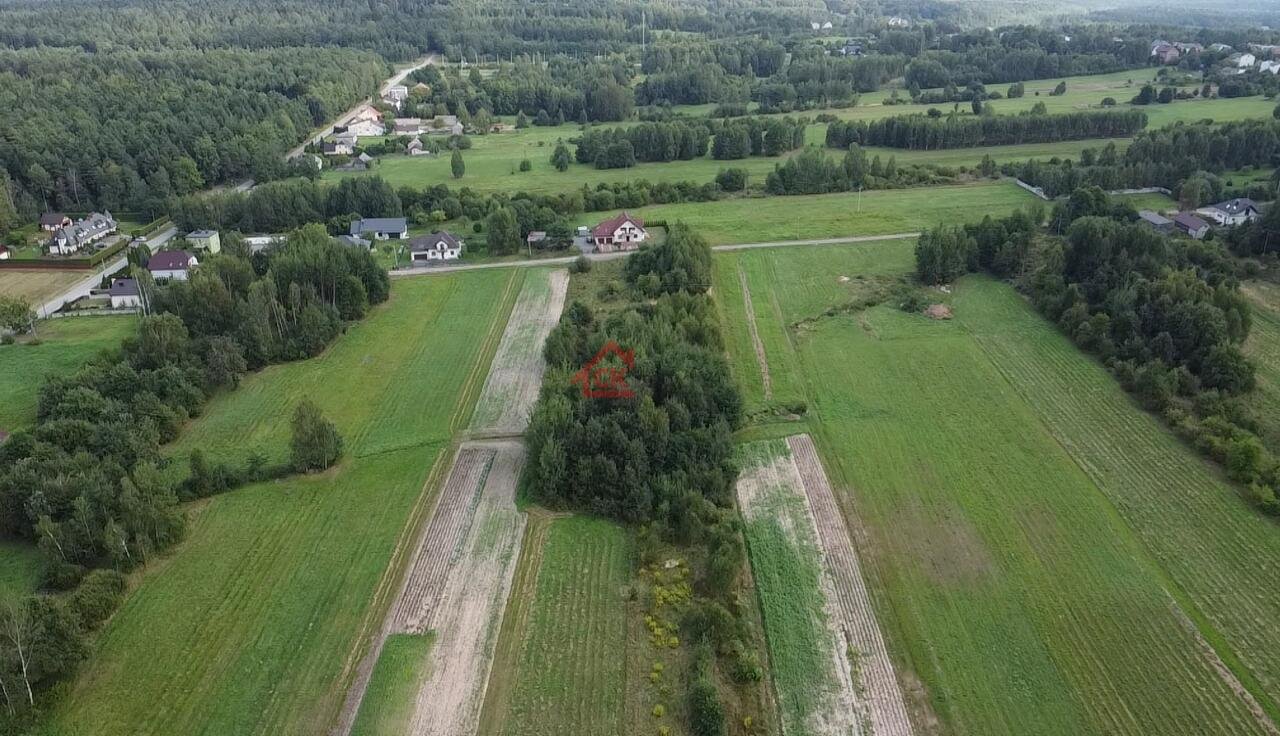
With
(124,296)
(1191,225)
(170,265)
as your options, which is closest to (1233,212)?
(1191,225)

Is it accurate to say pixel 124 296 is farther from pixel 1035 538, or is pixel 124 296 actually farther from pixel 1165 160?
pixel 1165 160

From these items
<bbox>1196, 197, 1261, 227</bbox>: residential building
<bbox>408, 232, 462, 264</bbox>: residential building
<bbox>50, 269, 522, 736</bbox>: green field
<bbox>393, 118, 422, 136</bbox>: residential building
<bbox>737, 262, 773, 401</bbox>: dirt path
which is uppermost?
<bbox>393, 118, 422, 136</bbox>: residential building

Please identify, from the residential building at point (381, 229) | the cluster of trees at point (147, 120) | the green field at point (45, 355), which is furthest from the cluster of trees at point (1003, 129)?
the green field at point (45, 355)

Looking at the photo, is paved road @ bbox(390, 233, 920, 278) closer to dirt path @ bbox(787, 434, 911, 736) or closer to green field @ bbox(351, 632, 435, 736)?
dirt path @ bbox(787, 434, 911, 736)

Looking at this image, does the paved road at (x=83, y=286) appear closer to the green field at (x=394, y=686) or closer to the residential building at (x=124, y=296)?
the residential building at (x=124, y=296)

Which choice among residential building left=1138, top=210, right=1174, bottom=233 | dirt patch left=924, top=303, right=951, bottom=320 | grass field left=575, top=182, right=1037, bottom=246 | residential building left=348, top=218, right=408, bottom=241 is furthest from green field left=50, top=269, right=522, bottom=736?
residential building left=1138, top=210, right=1174, bottom=233

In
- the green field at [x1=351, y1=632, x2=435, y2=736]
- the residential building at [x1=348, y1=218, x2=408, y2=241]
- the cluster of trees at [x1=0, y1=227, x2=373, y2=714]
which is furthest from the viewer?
the residential building at [x1=348, y1=218, x2=408, y2=241]
